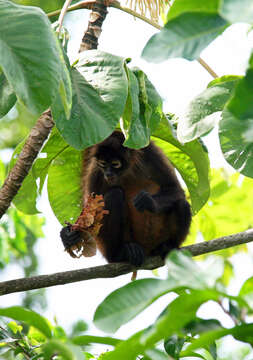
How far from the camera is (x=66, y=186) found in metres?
4.85

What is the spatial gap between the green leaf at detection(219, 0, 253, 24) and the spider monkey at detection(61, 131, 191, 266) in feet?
12.2

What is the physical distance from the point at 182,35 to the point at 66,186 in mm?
3487

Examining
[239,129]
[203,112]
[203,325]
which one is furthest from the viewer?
[203,112]

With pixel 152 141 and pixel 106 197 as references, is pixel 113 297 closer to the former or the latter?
pixel 106 197

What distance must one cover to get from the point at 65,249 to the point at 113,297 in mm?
2874

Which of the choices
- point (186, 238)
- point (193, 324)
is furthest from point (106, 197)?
point (193, 324)

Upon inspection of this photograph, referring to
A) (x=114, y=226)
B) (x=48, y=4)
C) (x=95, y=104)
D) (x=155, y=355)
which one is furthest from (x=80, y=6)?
(x=155, y=355)

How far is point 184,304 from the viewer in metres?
1.41

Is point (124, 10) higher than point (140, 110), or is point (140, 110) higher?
point (124, 10)

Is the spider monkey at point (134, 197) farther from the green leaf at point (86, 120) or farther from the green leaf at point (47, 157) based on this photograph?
the green leaf at point (86, 120)

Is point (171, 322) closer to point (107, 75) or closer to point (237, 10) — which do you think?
point (237, 10)

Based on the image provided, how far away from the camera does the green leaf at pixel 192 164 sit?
14.2 ft

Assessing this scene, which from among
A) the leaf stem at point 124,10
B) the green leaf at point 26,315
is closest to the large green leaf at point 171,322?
the green leaf at point 26,315

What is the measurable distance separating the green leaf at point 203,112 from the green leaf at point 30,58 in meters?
0.87
